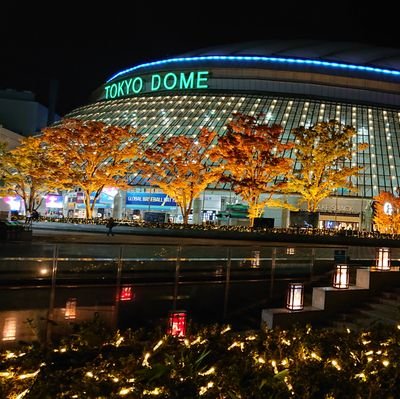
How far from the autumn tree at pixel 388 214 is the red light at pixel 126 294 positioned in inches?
1455

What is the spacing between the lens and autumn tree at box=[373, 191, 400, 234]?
4431cm

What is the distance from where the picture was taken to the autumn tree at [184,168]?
4328 centimetres

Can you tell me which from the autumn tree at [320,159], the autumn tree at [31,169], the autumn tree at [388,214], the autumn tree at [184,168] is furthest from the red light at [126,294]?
the autumn tree at [388,214]

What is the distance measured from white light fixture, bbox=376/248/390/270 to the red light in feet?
28.3

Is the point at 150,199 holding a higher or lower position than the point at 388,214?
higher

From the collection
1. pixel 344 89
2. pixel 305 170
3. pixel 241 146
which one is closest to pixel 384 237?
pixel 305 170

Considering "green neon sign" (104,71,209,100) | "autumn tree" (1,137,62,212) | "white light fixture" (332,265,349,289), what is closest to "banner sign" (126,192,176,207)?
"autumn tree" (1,137,62,212)

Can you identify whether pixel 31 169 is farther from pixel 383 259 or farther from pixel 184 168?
pixel 383 259

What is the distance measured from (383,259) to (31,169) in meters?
40.4

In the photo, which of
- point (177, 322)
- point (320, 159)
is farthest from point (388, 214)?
point (177, 322)

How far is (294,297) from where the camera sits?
1347cm

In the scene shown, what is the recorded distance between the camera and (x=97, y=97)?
81438 millimetres

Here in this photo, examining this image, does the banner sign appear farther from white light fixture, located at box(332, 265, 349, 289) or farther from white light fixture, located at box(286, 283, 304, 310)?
white light fixture, located at box(286, 283, 304, 310)

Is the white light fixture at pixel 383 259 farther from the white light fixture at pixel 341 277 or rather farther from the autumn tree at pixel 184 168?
the autumn tree at pixel 184 168
